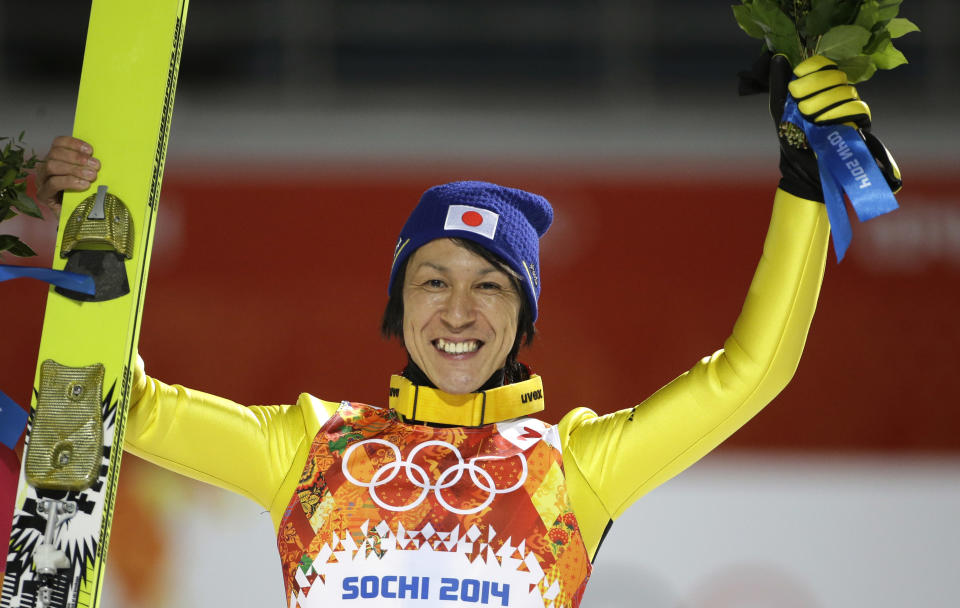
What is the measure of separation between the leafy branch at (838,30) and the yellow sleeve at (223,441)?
0.91 metres

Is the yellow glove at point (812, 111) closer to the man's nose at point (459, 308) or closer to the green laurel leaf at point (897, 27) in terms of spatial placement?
the green laurel leaf at point (897, 27)

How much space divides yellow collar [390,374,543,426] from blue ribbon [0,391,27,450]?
0.57m

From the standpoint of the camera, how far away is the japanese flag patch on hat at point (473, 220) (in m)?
1.82

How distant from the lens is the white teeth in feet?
6.00

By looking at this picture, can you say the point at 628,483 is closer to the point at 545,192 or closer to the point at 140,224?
the point at 140,224

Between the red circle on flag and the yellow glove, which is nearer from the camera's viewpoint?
the yellow glove

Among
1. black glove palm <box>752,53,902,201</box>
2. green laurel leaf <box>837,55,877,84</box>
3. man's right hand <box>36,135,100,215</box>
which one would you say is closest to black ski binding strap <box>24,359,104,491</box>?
man's right hand <box>36,135,100,215</box>

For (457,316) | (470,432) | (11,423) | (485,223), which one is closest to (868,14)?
(485,223)

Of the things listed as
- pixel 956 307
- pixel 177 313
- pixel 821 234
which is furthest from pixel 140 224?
pixel 956 307

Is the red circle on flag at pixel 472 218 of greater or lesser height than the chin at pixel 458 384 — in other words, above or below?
above

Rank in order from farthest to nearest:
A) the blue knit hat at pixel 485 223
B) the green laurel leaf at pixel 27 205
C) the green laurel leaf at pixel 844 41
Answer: the blue knit hat at pixel 485 223 < the green laurel leaf at pixel 27 205 < the green laurel leaf at pixel 844 41

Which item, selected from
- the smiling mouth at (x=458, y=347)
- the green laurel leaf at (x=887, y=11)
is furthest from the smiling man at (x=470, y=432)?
the green laurel leaf at (x=887, y=11)

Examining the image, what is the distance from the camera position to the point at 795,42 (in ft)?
5.51

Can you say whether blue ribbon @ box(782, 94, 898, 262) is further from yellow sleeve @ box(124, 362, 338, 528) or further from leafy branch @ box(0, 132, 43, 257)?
leafy branch @ box(0, 132, 43, 257)
